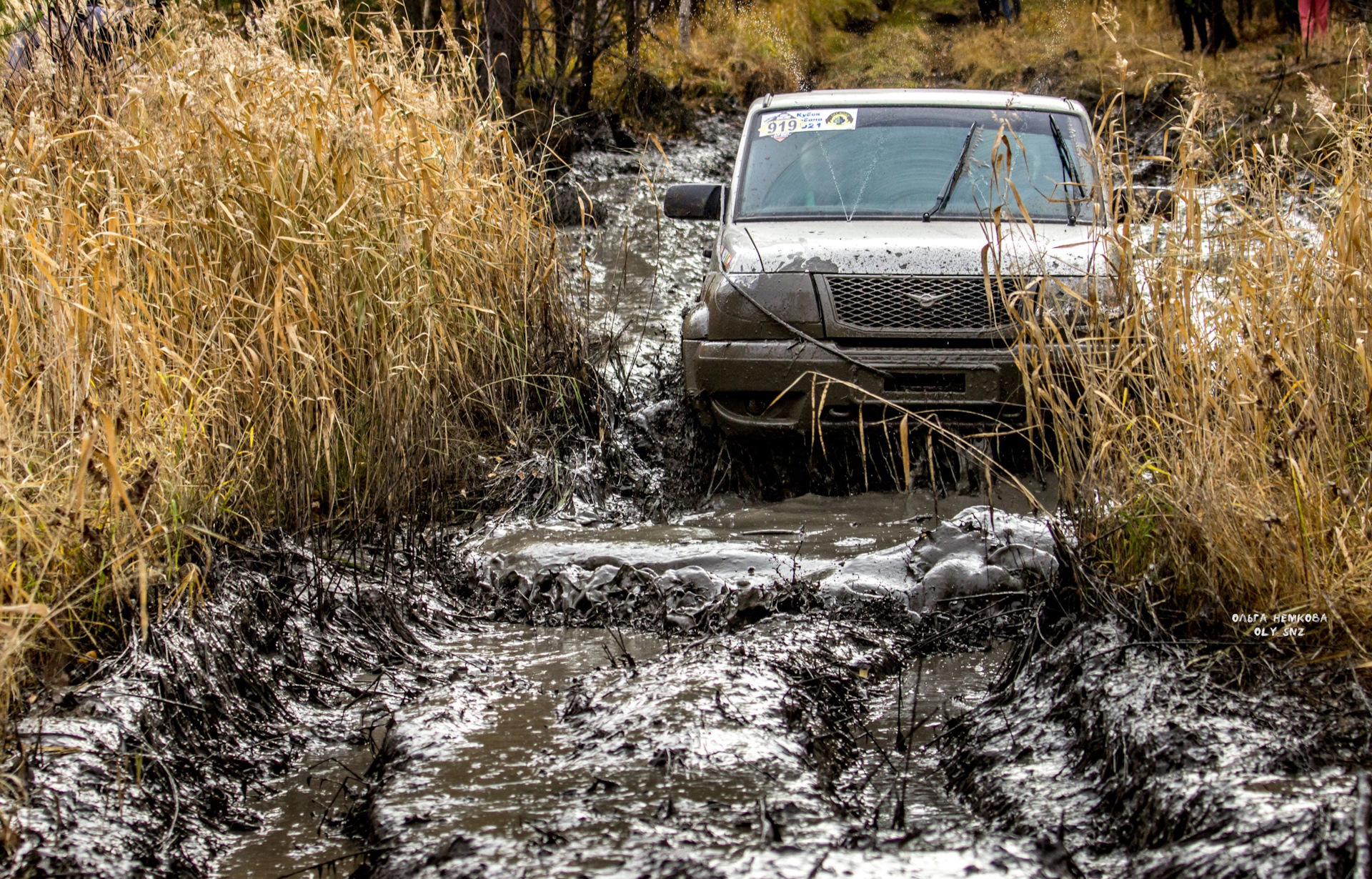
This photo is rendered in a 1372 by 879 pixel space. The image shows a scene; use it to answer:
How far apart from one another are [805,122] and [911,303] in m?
1.57

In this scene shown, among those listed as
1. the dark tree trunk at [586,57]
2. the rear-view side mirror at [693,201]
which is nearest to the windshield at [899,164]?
the rear-view side mirror at [693,201]

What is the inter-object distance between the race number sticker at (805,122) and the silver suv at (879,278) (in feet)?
0.61

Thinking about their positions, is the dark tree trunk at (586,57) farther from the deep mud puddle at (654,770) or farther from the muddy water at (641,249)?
the deep mud puddle at (654,770)

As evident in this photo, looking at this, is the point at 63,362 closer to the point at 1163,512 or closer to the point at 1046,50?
the point at 1163,512

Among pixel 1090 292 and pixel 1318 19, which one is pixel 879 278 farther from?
pixel 1318 19

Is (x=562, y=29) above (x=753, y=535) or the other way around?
above

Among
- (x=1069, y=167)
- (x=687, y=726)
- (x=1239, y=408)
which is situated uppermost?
(x=1069, y=167)

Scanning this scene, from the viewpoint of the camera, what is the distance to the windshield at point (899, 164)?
532cm

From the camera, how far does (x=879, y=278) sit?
4648mm

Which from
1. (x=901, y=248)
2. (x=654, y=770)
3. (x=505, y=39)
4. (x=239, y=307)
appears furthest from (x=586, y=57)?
(x=654, y=770)

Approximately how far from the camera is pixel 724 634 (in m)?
3.52

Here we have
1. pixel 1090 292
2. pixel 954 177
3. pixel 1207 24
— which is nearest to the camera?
pixel 1090 292

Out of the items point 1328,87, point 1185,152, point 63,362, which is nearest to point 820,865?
point 1185,152

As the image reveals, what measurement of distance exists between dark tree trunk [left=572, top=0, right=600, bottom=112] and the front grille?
7.48 metres
